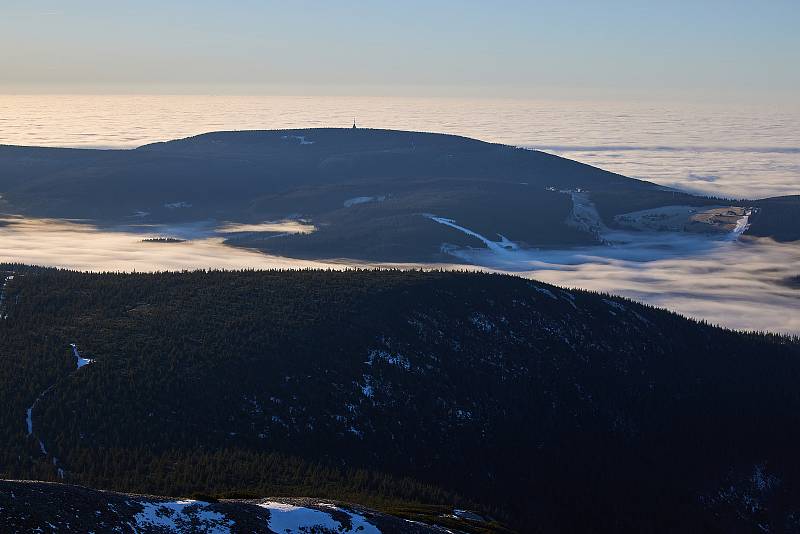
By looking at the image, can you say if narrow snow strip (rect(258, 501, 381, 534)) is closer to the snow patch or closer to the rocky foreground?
the rocky foreground

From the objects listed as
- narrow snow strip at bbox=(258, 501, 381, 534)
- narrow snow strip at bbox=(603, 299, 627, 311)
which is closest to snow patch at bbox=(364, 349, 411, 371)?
narrow snow strip at bbox=(603, 299, 627, 311)

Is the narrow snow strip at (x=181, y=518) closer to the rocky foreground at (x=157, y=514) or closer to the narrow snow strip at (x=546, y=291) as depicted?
the rocky foreground at (x=157, y=514)

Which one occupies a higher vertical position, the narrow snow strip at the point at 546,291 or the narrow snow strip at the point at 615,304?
the narrow snow strip at the point at 546,291

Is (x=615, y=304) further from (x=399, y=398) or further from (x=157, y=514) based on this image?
(x=157, y=514)

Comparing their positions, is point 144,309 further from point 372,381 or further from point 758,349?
point 758,349

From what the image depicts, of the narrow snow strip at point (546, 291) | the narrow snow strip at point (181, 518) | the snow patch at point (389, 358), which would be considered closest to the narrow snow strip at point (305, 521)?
the narrow snow strip at point (181, 518)
